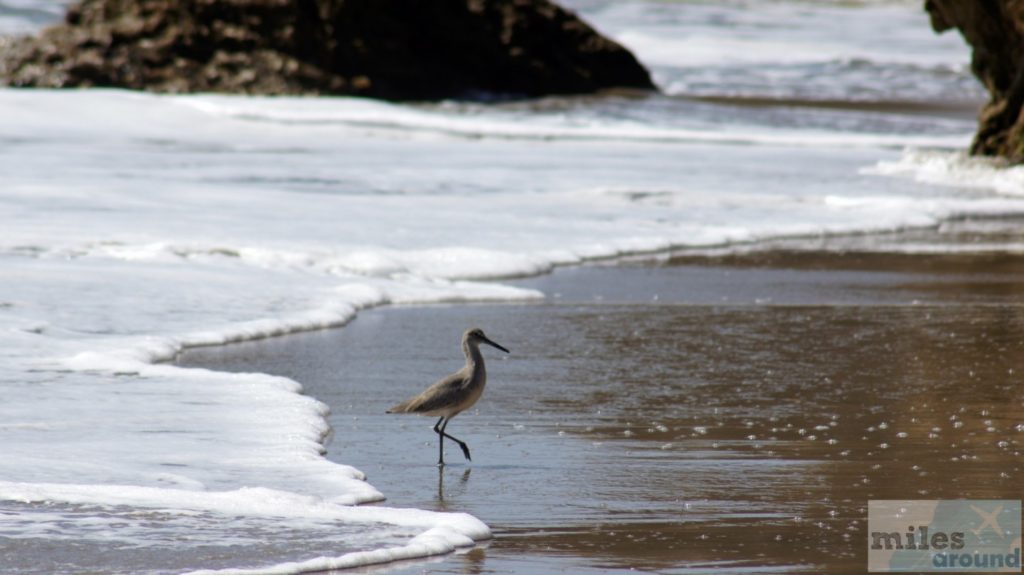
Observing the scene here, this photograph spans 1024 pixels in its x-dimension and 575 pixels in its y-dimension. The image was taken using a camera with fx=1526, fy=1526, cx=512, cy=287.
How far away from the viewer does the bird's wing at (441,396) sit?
6.36 m

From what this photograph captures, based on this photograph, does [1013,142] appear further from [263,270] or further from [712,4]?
[712,4]

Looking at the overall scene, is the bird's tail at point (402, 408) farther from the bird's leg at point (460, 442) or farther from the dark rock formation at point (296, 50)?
the dark rock formation at point (296, 50)

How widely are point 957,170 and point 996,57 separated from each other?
1.47 metres

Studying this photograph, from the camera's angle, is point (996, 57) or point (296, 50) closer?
point (996, 57)

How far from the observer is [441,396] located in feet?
20.9

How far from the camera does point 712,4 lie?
6738 centimetres

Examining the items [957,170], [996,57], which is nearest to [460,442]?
[957,170]

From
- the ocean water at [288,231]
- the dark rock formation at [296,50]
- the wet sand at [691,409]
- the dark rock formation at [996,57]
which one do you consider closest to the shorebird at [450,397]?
the wet sand at [691,409]

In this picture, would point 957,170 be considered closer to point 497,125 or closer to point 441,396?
point 497,125

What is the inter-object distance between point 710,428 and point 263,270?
5584mm

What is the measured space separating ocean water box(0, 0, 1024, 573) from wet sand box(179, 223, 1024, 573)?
0.36 m

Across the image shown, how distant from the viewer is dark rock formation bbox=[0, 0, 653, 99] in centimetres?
3006

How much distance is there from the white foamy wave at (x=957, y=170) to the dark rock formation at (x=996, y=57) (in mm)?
272

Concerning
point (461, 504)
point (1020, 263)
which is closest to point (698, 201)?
point (1020, 263)
